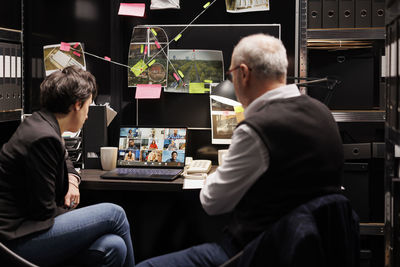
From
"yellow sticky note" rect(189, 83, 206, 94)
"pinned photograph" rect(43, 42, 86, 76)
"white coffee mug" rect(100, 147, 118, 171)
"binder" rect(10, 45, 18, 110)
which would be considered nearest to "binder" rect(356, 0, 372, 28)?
"yellow sticky note" rect(189, 83, 206, 94)

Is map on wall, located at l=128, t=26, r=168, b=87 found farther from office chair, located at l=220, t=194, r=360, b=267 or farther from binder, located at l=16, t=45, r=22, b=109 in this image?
office chair, located at l=220, t=194, r=360, b=267

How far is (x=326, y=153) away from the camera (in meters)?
1.45

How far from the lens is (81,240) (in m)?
1.87

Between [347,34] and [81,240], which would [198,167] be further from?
[347,34]

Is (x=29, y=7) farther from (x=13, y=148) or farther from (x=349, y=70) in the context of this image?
(x=349, y=70)

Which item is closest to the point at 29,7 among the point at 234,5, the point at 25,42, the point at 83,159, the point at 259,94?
the point at 25,42

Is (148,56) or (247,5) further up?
(247,5)

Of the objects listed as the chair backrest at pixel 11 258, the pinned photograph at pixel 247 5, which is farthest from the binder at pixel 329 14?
the chair backrest at pixel 11 258

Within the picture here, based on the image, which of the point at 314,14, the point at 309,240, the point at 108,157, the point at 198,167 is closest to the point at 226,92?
the point at 198,167

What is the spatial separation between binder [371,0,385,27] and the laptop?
116 centimetres

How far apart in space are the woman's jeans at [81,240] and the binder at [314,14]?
1.39m

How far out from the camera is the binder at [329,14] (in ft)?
8.14

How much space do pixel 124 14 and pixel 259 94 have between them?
4.84ft

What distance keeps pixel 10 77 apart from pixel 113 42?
0.62 metres
